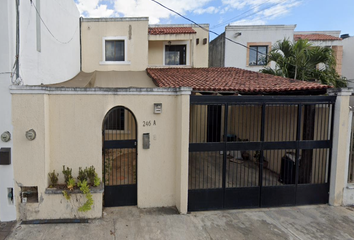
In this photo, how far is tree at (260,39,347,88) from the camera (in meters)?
9.30

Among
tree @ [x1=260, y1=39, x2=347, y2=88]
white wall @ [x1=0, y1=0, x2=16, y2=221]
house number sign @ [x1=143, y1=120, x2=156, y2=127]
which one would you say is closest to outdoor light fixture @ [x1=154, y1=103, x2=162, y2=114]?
house number sign @ [x1=143, y1=120, x2=156, y2=127]

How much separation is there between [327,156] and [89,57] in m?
12.1

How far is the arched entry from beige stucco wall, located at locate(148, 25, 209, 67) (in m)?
7.47

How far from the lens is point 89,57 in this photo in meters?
12.6

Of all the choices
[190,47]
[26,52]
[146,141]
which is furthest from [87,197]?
[190,47]

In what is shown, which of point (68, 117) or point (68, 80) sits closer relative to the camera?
point (68, 117)

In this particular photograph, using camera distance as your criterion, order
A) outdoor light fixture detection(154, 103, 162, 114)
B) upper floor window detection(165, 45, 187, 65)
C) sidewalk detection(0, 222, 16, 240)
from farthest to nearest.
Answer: upper floor window detection(165, 45, 187, 65), outdoor light fixture detection(154, 103, 162, 114), sidewalk detection(0, 222, 16, 240)

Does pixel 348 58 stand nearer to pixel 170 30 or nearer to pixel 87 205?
pixel 170 30

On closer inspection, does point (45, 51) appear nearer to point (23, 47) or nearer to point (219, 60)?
point (23, 47)

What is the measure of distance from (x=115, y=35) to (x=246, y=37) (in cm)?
933

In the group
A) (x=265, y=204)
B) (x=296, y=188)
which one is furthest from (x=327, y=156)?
(x=265, y=204)

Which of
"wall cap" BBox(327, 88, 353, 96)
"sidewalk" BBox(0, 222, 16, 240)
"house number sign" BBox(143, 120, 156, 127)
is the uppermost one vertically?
"wall cap" BBox(327, 88, 353, 96)

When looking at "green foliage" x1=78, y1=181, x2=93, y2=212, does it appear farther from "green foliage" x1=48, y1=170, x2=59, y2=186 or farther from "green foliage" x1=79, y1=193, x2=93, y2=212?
"green foliage" x1=48, y1=170, x2=59, y2=186

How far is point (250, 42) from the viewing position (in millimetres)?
16281
